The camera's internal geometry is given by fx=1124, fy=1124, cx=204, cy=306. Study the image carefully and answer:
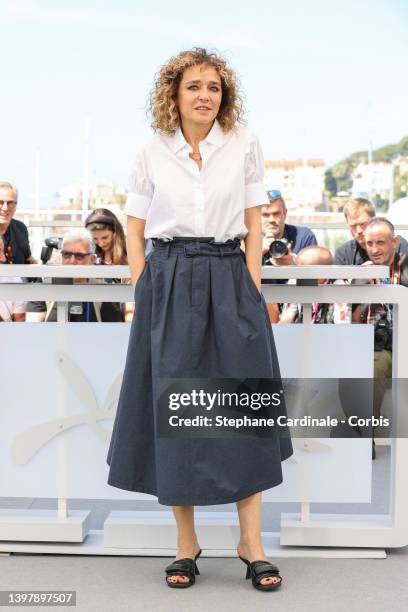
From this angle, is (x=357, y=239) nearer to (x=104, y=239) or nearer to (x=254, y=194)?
(x=104, y=239)

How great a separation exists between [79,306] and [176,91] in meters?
0.96

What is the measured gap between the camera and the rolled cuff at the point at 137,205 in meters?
3.21

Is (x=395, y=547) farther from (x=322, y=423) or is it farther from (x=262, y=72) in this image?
(x=262, y=72)

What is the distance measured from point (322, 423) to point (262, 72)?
2927 inches

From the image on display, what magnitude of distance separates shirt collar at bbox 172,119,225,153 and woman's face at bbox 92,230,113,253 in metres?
2.44

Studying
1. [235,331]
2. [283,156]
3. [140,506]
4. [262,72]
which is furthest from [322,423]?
[262,72]

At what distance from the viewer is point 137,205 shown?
126 inches

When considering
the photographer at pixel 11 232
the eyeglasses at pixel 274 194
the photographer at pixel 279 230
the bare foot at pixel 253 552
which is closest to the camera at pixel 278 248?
the photographer at pixel 279 230

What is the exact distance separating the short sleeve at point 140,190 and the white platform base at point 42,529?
1.01 metres

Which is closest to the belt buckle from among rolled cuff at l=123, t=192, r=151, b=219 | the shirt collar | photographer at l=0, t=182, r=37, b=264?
rolled cuff at l=123, t=192, r=151, b=219

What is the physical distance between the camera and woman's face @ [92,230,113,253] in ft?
18.4

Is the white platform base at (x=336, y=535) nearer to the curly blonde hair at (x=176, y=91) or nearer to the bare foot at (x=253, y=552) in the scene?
the bare foot at (x=253, y=552)

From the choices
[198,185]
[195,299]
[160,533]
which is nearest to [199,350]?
[195,299]

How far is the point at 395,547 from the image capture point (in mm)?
3502
